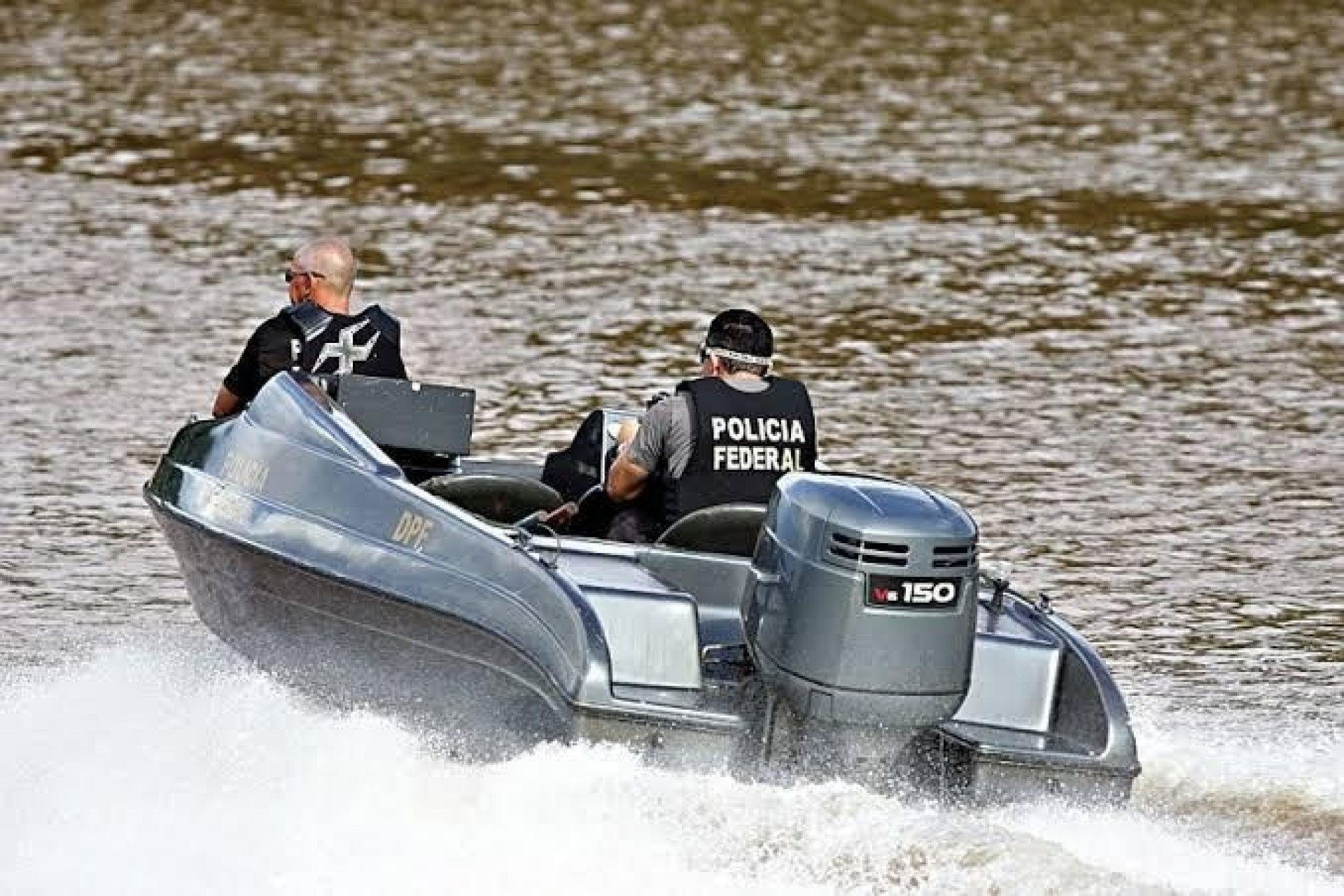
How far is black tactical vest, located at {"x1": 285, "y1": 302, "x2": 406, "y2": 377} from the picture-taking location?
841 cm

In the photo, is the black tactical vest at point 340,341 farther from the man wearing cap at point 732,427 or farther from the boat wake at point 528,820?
the man wearing cap at point 732,427

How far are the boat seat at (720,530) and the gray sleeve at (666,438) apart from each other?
19 cm

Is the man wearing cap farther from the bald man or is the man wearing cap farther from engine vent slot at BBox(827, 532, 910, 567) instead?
the bald man

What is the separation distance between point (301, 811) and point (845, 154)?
545 inches

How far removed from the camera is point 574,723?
6531 millimetres

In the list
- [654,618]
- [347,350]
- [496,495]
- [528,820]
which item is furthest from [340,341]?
[528,820]

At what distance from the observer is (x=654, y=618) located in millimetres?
6723

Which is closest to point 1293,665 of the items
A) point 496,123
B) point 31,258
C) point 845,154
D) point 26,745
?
point 26,745

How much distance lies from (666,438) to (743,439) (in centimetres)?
22

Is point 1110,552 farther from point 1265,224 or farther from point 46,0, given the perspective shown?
point 46,0

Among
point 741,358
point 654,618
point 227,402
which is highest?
point 741,358

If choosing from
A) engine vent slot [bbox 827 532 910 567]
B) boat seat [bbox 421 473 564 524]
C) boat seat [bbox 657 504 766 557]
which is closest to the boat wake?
engine vent slot [bbox 827 532 910 567]

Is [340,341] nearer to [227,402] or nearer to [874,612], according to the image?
[227,402]

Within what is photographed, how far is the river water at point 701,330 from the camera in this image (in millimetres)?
6699
